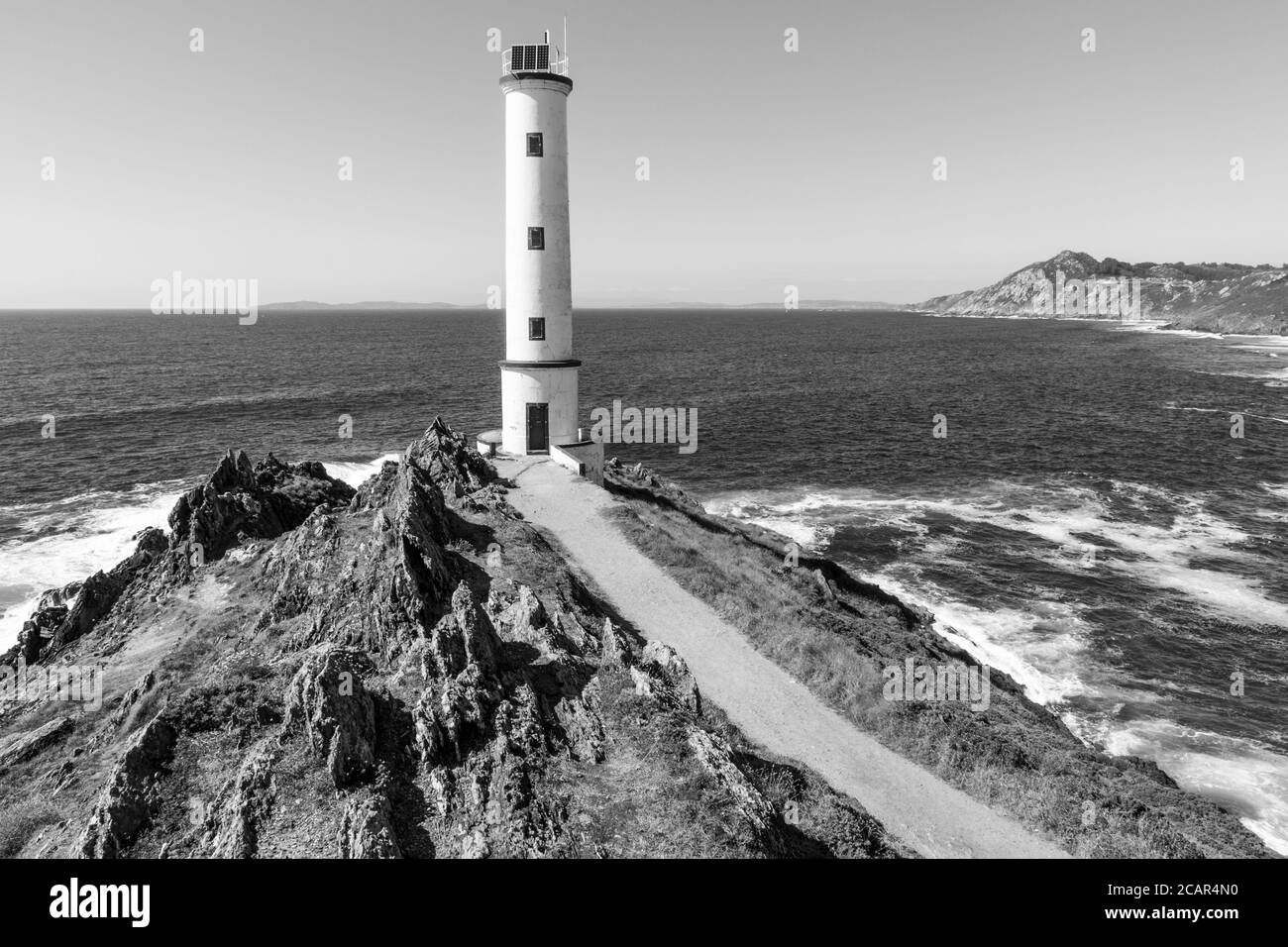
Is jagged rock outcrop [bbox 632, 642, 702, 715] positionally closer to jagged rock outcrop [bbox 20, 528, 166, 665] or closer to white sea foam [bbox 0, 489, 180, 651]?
jagged rock outcrop [bbox 20, 528, 166, 665]

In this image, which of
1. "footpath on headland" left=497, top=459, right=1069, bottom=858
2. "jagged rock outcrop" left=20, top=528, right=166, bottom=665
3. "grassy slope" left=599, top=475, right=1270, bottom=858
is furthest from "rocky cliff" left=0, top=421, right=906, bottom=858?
"grassy slope" left=599, top=475, right=1270, bottom=858

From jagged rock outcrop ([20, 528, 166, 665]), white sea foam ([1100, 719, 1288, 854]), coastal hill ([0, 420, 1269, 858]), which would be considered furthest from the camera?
jagged rock outcrop ([20, 528, 166, 665])

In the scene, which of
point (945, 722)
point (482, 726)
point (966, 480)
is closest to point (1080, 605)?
point (945, 722)

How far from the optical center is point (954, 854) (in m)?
13.6

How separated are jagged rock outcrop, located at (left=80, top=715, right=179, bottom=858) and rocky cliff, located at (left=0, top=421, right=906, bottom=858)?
0.03 m

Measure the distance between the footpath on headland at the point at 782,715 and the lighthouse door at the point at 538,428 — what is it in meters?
7.77

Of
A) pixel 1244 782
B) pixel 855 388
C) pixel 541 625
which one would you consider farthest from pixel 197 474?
pixel 855 388

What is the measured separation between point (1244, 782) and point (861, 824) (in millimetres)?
16573

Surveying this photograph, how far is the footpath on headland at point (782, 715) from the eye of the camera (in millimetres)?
14359

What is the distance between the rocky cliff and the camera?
10656 millimetres

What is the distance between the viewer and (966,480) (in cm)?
5478

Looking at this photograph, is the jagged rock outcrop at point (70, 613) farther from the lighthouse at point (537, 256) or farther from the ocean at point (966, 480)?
the lighthouse at point (537, 256)

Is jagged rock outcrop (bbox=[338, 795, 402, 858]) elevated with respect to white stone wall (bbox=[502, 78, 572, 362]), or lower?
lower
